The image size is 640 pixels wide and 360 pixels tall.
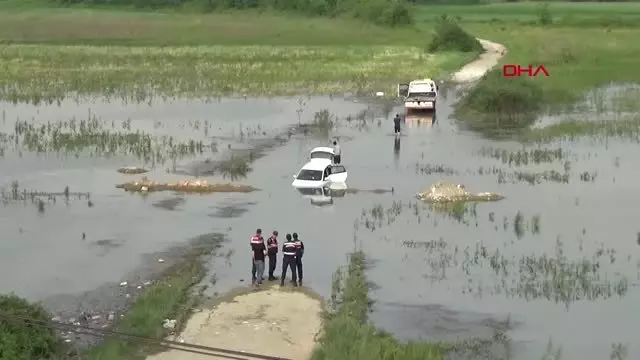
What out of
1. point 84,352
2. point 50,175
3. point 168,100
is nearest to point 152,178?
point 50,175

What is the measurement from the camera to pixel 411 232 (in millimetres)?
26125

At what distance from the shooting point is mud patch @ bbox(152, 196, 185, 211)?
29.1 m

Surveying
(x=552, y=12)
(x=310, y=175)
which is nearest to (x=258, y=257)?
(x=310, y=175)

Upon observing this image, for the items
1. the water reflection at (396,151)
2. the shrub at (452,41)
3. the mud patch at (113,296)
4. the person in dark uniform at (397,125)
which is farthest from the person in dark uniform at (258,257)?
the shrub at (452,41)

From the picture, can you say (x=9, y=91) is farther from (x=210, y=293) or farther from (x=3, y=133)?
(x=210, y=293)

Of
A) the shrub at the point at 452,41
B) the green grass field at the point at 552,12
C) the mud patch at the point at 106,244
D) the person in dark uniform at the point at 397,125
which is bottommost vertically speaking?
the mud patch at the point at 106,244

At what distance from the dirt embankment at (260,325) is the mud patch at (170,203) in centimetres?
892

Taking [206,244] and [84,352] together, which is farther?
[206,244]

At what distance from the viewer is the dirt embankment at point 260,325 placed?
57.2ft

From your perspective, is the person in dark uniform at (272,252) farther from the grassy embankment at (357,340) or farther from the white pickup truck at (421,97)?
the white pickup truck at (421,97)

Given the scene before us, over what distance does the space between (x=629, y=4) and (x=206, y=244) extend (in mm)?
113763

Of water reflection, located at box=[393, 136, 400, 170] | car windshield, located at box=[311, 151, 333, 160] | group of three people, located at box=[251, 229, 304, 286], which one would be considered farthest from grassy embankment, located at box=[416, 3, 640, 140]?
group of three people, located at box=[251, 229, 304, 286]

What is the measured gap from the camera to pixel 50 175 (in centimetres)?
3344

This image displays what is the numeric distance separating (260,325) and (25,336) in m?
4.63
